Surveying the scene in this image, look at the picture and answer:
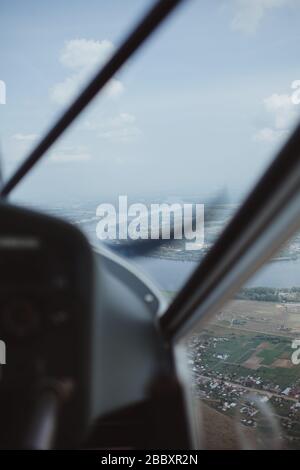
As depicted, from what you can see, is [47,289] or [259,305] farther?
[259,305]

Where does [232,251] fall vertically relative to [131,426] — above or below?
above

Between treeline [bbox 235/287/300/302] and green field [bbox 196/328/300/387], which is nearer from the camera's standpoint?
treeline [bbox 235/287/300/302]

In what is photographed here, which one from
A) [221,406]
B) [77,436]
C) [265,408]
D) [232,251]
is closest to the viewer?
[232,251]

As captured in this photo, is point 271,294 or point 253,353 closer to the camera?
point 271,294

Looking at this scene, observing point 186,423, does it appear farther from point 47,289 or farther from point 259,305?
point 47,289

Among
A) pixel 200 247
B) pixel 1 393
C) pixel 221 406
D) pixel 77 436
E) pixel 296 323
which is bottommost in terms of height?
pixel 77 436

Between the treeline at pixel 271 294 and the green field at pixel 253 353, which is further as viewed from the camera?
the green field at pixel 253 353

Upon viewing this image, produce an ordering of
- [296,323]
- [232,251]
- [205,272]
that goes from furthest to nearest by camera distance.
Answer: [296,323], [205,272], [232,251]

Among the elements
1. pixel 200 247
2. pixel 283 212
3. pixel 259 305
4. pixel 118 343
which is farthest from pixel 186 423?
pixel 283 212
